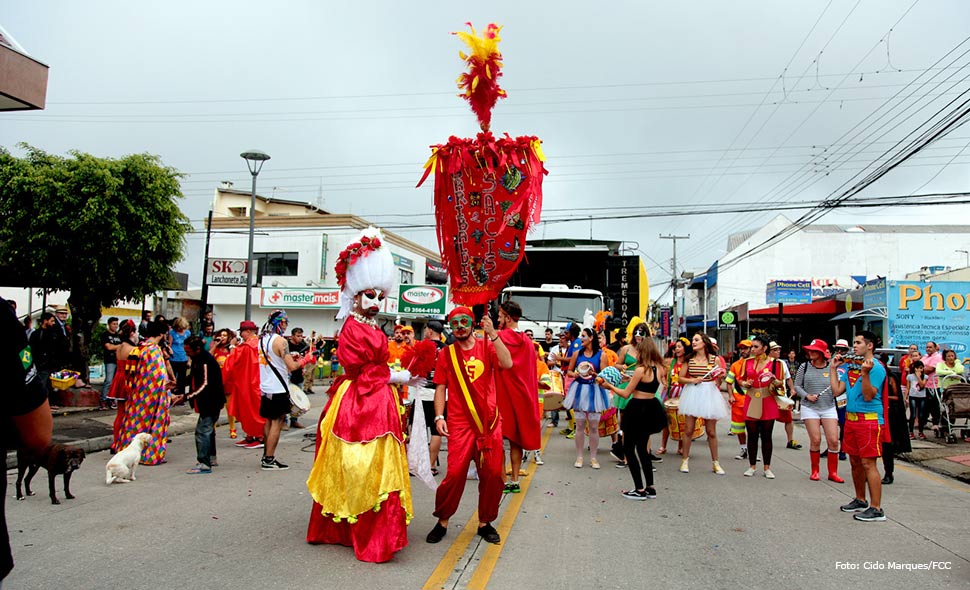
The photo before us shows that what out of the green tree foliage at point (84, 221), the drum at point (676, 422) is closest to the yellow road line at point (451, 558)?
the drum at point (676, 422)

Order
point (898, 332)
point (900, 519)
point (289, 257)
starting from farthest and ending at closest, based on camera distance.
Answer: point (289, 257)
point (898, 332)
point (900, 519)

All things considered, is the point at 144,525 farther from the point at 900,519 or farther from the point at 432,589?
the point at 900,519

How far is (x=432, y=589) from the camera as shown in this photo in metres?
4.43

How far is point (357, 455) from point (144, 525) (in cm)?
229

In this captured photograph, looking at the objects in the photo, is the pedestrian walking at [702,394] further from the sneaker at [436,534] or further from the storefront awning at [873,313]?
the storefront awning at [873,313]

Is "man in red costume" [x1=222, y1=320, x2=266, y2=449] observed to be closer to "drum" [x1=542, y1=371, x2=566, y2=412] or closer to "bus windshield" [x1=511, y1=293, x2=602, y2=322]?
"drum" [x1=542, y1=371, x2=566, y2=412]

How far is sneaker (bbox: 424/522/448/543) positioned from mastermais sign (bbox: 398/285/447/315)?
26780 millimetres

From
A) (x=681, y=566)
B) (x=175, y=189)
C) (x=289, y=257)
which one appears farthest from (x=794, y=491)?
(x=289, y=257)

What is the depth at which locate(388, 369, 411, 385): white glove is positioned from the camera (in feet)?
17.9

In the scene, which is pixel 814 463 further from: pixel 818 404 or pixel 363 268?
pixel 363 268

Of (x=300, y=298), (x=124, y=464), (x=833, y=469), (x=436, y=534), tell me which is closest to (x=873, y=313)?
(x=833, y=469)

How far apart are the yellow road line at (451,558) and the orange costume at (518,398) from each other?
87cm

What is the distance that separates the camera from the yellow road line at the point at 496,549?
181 inches

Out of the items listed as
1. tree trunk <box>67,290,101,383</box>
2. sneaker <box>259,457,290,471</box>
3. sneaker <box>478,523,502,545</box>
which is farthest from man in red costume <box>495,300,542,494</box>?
tree trunk <box>67,290,101,383</box>
